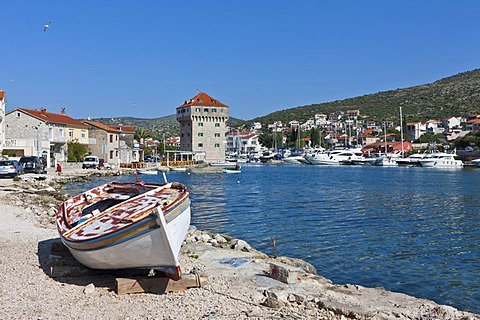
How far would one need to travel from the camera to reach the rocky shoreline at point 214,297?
24.2ft

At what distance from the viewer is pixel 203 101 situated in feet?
312

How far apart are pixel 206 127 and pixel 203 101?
5.16 m

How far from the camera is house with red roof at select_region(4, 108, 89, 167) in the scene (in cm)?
5206

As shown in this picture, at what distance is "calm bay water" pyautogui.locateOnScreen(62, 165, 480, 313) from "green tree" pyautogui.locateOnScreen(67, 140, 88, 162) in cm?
3362

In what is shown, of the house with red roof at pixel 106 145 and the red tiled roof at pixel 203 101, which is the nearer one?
the house with red roof at pixel 106 145

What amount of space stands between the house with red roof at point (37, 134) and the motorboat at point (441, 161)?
5859 cm

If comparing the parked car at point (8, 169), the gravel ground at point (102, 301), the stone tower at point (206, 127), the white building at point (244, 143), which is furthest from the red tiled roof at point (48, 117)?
the white building at point (244, 143)

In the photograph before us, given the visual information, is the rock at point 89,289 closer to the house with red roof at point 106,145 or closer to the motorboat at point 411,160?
the house with red roof at point 106,145

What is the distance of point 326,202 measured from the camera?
1167 inches

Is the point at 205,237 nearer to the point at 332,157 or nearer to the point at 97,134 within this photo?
the point at 97,134

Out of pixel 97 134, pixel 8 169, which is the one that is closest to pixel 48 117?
pixel 97 134

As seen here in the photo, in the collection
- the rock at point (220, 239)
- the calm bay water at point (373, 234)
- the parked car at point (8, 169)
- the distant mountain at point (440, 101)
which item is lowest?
the calm bay water at point (373, 234)

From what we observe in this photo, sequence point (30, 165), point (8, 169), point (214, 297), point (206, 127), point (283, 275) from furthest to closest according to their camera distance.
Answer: point (206, 127)
point (30, 165)
point (8, 169)
point (283, 275)
point (214, 297)

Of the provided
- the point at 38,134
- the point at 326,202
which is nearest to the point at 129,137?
the point at 38,134
